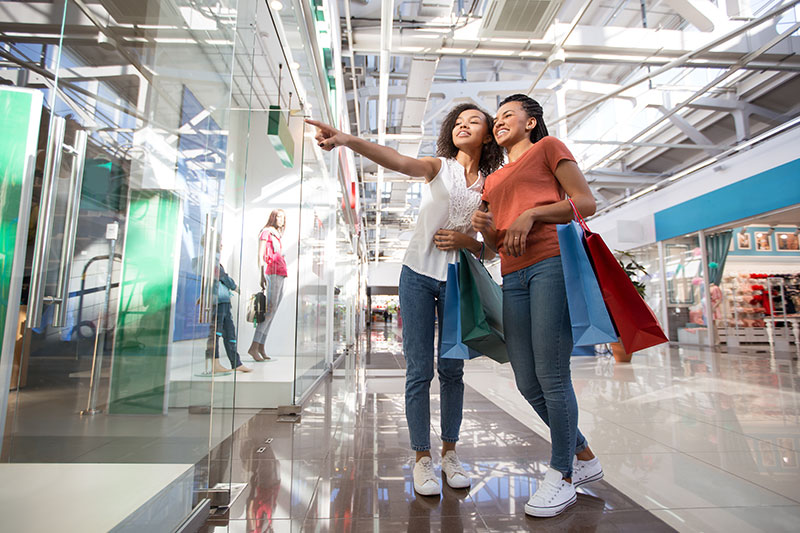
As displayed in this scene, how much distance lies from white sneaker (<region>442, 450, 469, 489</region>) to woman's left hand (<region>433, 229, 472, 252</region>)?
81 centimetres

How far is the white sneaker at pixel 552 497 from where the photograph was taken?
4.56ft

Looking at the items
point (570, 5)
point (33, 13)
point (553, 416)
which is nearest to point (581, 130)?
point (570, 5)

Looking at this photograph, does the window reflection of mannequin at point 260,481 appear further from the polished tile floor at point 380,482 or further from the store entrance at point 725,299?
the store entrance at point 725,299

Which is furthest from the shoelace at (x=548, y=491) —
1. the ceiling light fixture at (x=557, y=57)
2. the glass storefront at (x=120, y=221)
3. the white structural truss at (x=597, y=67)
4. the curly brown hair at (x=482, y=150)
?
the ceiling light fixture at (x=557, y=57)

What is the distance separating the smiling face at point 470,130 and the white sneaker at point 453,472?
1.23 m

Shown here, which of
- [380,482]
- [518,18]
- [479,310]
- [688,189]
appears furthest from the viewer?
[688,189]

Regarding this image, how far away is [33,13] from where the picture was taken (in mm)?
849

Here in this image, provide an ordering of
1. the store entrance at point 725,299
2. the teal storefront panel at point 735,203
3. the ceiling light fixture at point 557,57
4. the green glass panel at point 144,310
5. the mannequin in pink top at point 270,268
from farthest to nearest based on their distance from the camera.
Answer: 1. the store entrance at point 725,299
2. the teal storefront panel at point 735,203
3. the ceiling light fixture at point 557,57
4. the mannequin in pink top at point 270,268
5. the green glass panel at point 144,310

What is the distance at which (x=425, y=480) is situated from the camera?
158 cm

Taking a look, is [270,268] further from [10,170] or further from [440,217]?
[10,170]

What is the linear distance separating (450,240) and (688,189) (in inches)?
434

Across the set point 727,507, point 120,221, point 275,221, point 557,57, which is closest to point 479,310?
point 727,507

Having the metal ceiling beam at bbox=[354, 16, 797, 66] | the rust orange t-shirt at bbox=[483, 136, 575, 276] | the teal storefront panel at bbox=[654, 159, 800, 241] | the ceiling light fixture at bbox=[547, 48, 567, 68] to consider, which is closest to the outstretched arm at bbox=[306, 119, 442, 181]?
the rust orange t-shirt at bbox=[483, 136, 575, 276]

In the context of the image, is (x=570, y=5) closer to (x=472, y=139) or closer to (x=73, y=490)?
(x=472, y=139)
